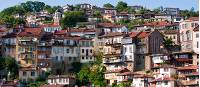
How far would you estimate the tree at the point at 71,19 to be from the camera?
61.8 meters

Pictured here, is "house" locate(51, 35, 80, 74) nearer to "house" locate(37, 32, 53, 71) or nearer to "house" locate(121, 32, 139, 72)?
"house" locate(37, 32, 53, 71)

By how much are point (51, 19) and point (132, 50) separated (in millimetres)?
27544

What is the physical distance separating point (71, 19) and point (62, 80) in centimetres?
1934

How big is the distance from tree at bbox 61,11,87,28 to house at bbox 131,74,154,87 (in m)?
21.2

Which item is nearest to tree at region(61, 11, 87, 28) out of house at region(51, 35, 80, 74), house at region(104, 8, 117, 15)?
house at region(104, 8, 117, 15)

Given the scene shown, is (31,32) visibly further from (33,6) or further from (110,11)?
(33,6)

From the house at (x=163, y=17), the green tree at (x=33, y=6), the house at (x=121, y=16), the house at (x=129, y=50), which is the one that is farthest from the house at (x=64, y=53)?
the green tree at (x=33, y=6)

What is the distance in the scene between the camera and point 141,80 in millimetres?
40781

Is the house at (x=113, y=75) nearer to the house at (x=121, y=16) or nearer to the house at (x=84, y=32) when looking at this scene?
the house at (x=84, y=32)

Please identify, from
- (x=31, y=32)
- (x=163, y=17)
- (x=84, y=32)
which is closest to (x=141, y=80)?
(x=31, y=32)

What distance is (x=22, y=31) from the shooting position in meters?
50.4

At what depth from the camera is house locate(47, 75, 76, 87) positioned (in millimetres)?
43594

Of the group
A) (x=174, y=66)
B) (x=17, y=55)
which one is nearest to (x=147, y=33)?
(x=174, y=66)

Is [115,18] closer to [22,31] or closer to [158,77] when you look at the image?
[22,31]
